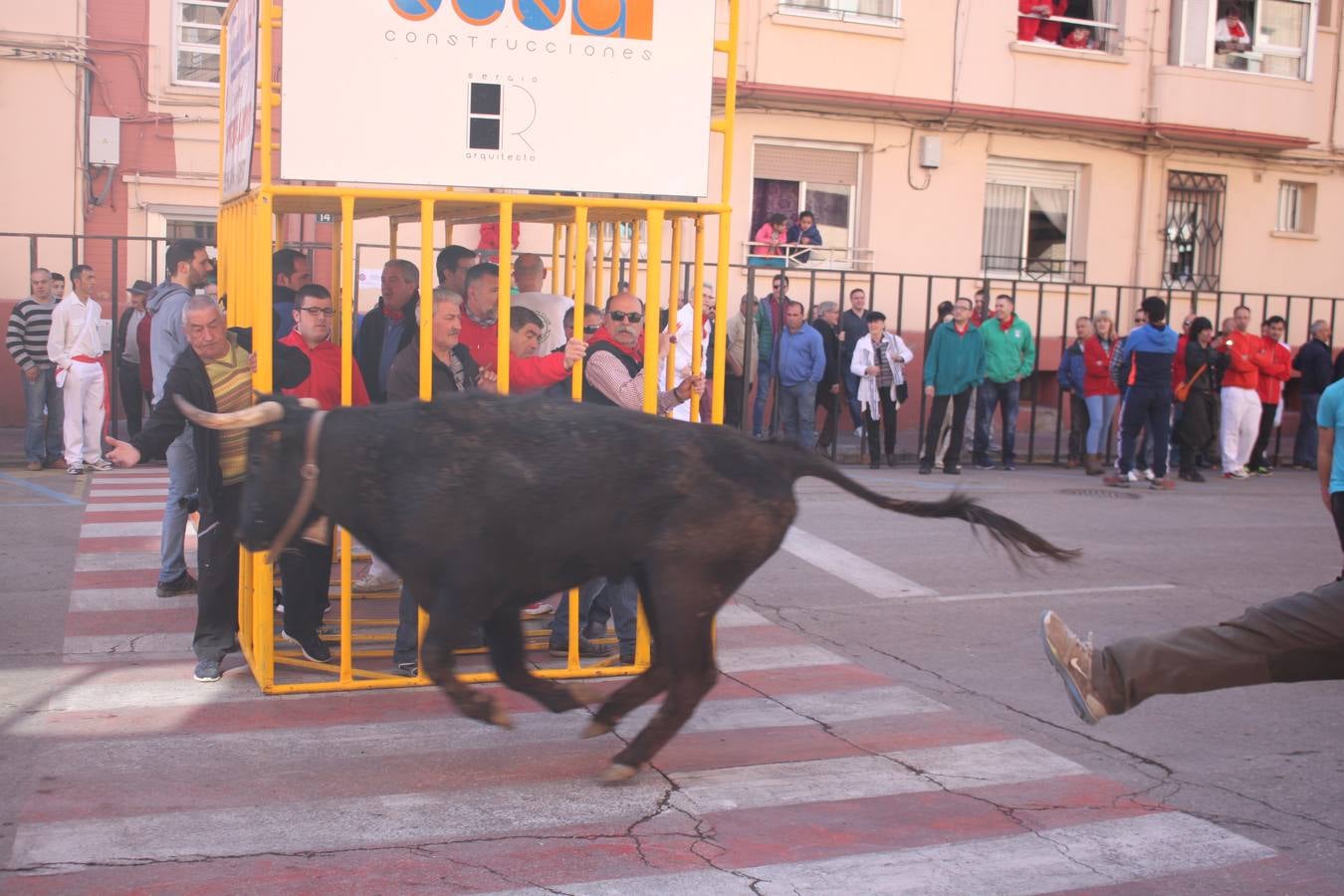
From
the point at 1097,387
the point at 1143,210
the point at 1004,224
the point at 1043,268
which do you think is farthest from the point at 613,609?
the point at 1143,210

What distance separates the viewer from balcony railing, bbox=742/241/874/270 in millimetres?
19250

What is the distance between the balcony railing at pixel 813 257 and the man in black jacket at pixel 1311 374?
Answer: 6096 millimetres

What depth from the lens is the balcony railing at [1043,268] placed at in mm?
21297

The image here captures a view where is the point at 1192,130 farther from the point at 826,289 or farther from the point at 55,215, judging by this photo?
the point at 55,215

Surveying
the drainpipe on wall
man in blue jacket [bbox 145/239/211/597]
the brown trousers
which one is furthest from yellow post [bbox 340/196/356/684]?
the drainpipe on wall

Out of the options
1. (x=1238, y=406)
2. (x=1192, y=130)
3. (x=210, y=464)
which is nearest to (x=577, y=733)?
(x=210, y=464)

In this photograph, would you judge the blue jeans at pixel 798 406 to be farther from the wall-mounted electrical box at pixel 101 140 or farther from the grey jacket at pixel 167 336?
the wall-mounted electrical box at pixel 101 140

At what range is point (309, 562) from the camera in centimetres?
682

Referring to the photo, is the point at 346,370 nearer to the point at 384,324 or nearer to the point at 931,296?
the point at 384,324

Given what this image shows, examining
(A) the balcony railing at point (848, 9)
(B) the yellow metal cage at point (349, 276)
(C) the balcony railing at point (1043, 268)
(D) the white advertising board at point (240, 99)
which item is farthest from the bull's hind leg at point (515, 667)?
(C) the balcony railing at point (1043, 268)

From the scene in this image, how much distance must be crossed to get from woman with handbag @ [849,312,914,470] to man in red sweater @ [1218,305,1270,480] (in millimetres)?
4178

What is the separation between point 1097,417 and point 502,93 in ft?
38.6

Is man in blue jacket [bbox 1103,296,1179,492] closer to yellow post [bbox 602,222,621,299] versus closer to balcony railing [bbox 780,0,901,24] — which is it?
balcony railing [bbox 780,0,901,24]

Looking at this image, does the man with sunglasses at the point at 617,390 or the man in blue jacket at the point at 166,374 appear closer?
the man with sunglasses at the point at 617,390
